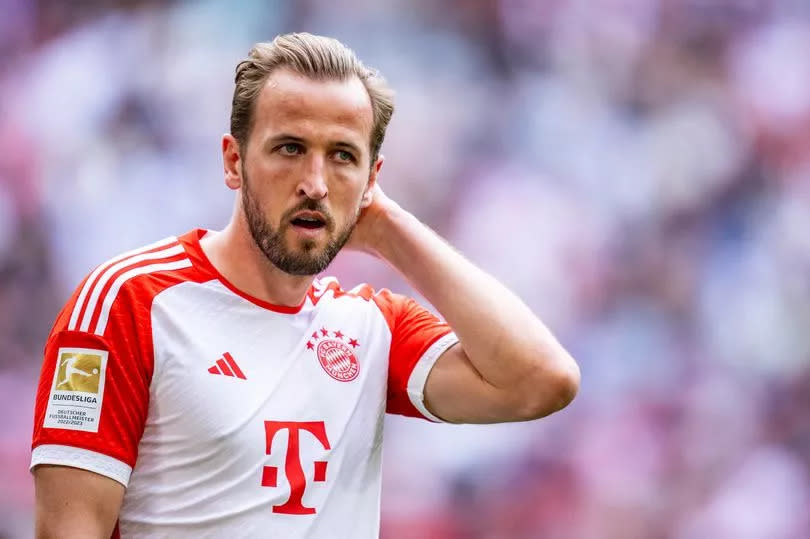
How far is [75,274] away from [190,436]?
4.01 metres

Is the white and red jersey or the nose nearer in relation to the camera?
the white and red jersey

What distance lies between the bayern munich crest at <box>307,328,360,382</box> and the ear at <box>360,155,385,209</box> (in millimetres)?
343

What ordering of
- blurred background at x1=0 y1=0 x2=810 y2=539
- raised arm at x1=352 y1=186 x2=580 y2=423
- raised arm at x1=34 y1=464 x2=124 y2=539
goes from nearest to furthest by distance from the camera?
raised arm at x1=34 y1=464 x2=124 y2=539
raised arm at x1=352 y1=186 x2=580 y2=423
blurred background at x1=0 y1=0 x2=810 y2=539

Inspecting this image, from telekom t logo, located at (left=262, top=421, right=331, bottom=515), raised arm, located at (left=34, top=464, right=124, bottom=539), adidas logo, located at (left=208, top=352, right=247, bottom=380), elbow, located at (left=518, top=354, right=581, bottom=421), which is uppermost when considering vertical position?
elbow, located at (left=518, top=354, right=581, bottom=421)

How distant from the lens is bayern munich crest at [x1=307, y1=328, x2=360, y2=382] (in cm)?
264

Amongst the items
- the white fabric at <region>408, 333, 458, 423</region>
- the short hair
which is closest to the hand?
the short hair

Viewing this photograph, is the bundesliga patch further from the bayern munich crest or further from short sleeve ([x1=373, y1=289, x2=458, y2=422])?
short sleeve ([x1=373, y1=289, x2=458, y2=422])

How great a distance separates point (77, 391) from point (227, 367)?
0.37 meters

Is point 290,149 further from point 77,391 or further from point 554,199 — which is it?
point 554,199

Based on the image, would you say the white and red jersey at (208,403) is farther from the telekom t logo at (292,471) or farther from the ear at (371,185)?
the ear at (371,185)

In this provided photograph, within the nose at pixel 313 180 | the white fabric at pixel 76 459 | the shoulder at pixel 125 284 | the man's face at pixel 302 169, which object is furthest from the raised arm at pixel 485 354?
the white fabric at pixel 76 459

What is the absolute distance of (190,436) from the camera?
2348 mm

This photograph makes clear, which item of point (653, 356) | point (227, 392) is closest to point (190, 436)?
point (227, 392)

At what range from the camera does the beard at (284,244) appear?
2.48 metres
